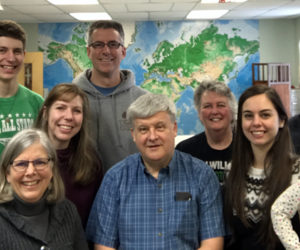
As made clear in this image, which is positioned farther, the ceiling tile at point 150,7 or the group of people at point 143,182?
the ceiling tile at point 150,7

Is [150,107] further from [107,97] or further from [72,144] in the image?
[107,97]

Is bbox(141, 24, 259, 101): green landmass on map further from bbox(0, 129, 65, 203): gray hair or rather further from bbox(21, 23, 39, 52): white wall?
bbox(0, 129, 65, 203): gray hair

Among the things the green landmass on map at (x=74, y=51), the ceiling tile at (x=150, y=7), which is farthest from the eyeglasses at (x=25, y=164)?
the green landmass on map at (x=74, y=51)

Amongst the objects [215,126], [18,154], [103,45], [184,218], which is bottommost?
[184,218]

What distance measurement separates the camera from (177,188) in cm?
187

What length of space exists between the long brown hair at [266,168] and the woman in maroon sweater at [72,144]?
0.80 m

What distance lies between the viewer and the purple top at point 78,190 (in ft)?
6.82

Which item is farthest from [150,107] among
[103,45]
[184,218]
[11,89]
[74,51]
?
[74,51]

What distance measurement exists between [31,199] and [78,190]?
0.53 meters

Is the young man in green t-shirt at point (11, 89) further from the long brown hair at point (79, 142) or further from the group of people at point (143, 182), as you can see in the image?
the long brown hair at point (79, 142)

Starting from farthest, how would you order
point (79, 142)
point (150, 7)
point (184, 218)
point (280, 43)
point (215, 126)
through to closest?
point (280, 43) → point (150, 7) → point (215, 126) → point (79, 142) → point (184, 218)

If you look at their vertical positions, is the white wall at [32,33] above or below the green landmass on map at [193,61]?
above

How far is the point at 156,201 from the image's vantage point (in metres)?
1.84

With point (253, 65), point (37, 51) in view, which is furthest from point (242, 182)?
point (37, 51)
